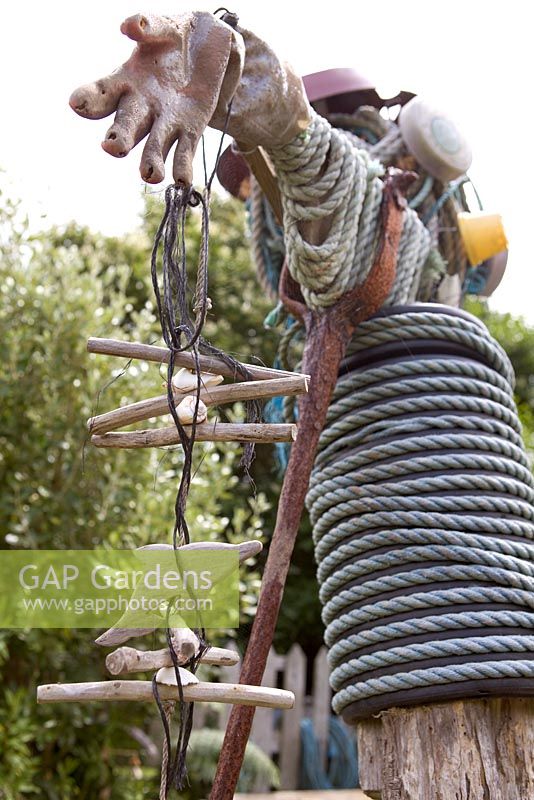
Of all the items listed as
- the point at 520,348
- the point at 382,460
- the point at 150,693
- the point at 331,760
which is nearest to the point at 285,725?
the point at 331,760

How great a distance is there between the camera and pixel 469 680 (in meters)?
1.21

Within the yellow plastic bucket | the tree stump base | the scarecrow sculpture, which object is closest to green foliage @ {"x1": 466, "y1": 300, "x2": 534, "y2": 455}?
the yellow plastic bucket

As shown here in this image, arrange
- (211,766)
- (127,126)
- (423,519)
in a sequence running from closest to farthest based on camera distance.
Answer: (127,126) → (423,519) → (211,766)

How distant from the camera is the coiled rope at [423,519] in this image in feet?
4.07

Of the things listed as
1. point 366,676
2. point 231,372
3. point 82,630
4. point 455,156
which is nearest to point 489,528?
point 366,676

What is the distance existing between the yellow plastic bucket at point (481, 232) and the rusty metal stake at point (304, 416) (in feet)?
1.22

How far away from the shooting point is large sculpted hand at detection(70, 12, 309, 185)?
3.14 ft

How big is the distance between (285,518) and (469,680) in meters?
0.31

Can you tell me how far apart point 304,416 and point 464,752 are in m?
0.48

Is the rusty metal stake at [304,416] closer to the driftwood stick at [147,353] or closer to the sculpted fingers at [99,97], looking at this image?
the driftwood stick at [147,353]

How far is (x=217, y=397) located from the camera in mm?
1061

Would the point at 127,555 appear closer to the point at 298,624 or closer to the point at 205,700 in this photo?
the point at 205,700

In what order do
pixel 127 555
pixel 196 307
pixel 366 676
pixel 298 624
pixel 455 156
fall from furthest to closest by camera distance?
pixel 298 624 < pixel 127 555 < pixel 455 156 < pixel 366 676 < pixel 196 307

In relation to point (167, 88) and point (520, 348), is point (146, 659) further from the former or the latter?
point (520, 348)
